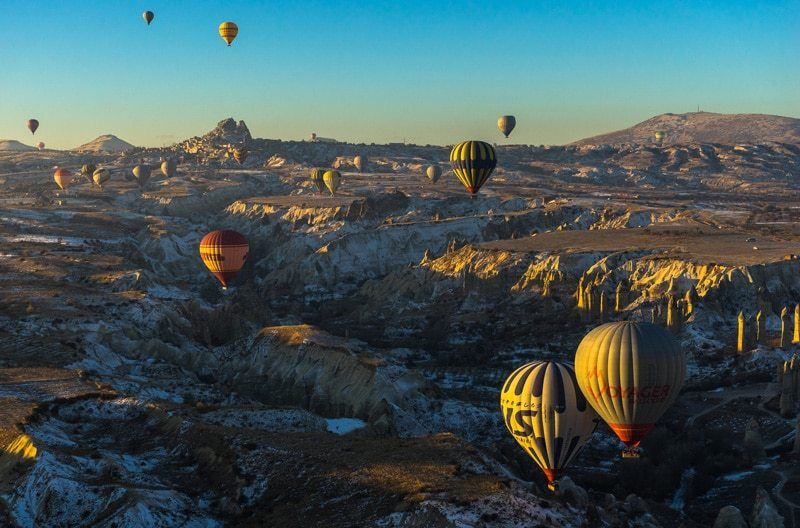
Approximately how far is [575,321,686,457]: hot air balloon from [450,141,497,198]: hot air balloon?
5525 centimetres

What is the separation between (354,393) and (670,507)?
65.8 ft

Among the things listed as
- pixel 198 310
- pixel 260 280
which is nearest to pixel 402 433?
pixel 198 310

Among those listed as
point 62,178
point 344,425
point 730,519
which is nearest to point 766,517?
point 730,519

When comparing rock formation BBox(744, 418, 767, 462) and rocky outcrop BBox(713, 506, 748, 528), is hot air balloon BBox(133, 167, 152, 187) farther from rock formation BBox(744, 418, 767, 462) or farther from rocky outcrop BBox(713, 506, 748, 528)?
rocky outcrop BBox(713, 506, 748, 528)

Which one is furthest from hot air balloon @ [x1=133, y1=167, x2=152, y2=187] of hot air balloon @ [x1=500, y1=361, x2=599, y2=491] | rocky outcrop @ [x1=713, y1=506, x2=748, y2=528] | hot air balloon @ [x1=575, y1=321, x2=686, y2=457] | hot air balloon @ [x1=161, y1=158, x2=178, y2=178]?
rocky outcrop @ [x1=713, y1=506, x2=748, y2=528]

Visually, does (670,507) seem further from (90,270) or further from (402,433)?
(90,270)

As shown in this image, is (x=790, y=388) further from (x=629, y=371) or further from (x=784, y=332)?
(x=629, y=371)

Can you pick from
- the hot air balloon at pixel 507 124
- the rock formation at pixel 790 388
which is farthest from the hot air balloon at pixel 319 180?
the rock formation at pixel 790 388

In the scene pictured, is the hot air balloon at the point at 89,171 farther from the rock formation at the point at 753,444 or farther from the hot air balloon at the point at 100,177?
the rock formation at the point at 753,444

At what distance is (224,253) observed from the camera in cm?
8200

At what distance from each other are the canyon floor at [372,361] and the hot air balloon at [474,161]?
26.7 ft

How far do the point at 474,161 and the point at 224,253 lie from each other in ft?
93.6

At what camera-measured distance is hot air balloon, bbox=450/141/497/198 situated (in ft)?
310

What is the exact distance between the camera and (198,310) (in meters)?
75.1
